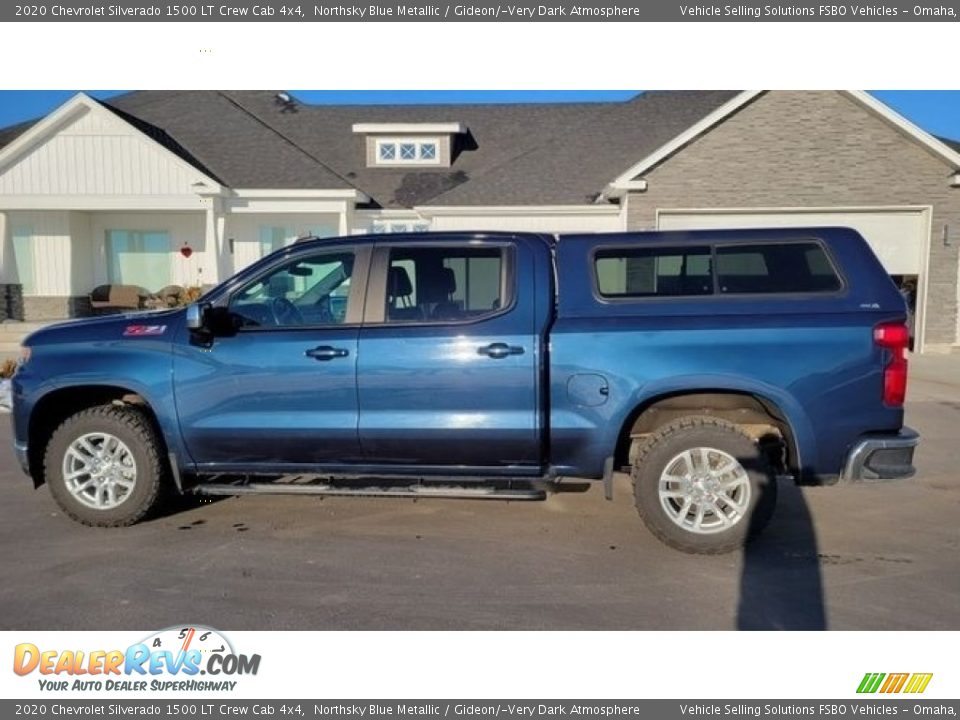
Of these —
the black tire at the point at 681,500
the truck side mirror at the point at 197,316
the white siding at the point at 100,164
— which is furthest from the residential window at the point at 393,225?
the black tire at the point at 681,500

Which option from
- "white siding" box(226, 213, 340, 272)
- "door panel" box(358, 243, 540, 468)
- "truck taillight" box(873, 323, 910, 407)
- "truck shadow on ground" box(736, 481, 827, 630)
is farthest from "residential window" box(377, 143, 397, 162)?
"truck taillight" box(873, 323, 910, 407)

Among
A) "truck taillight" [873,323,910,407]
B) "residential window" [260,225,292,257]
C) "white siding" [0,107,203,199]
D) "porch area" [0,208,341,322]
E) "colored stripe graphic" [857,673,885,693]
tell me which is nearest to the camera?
"colored stripe graphic" [857,673,885,693]

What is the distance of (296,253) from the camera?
4.84 meters

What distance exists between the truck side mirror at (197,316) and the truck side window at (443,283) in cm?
112

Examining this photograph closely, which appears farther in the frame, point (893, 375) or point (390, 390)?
point (390, 390)

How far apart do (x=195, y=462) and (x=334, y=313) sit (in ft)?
4.40

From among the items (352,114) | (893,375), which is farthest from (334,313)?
(352,114)

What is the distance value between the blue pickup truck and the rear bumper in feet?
0.05

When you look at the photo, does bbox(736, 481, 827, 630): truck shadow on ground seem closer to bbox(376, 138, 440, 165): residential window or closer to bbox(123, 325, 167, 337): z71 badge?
bbox(123, 325, 167, 337): z71 badge

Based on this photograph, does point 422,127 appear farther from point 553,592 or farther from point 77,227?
point 553,592

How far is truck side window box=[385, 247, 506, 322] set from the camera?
15.4ft

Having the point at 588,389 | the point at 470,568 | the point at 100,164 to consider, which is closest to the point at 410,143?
the point at 100,164

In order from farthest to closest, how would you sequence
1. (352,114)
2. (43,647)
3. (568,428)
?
1. (352,114)
2. (568,428)
3. (43,647)

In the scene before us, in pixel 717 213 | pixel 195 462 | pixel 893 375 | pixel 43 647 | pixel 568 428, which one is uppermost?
pixel 717 213
